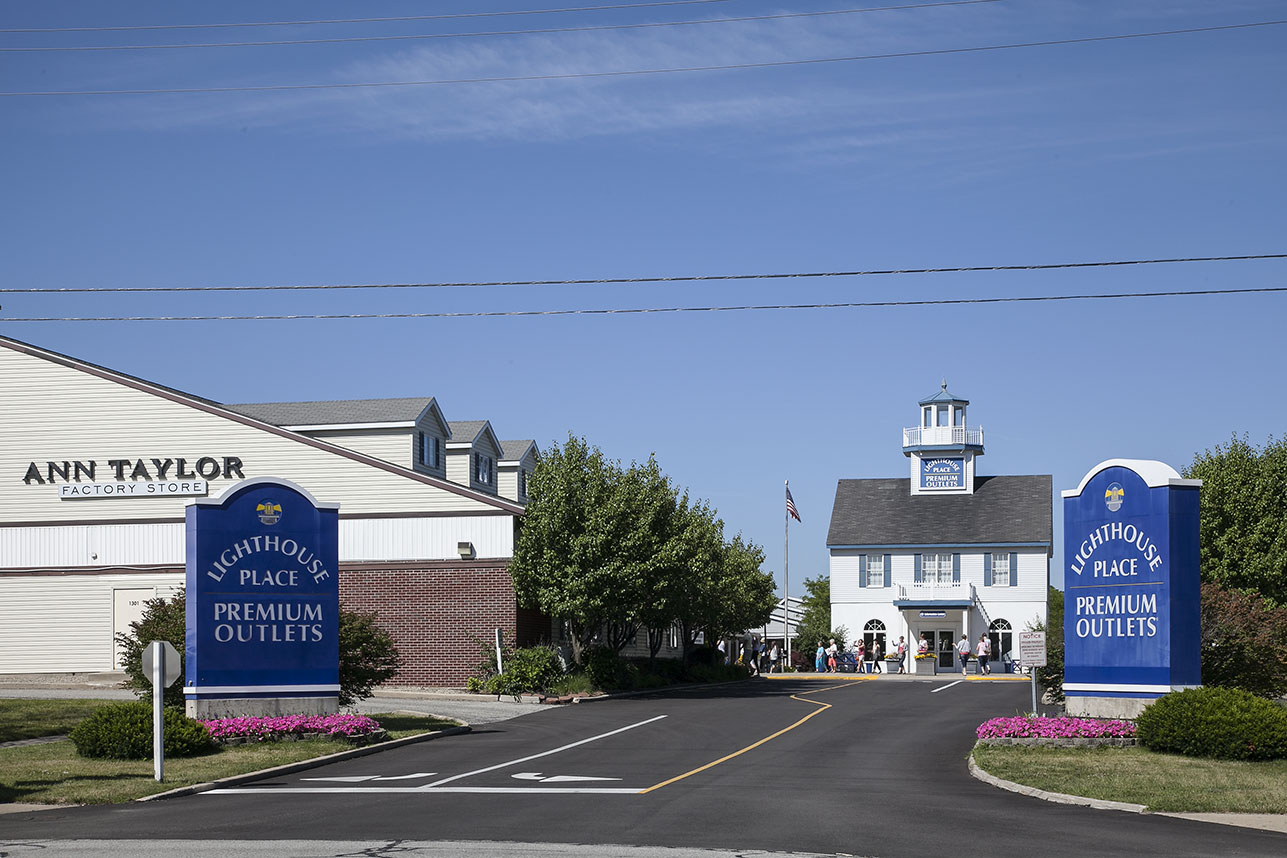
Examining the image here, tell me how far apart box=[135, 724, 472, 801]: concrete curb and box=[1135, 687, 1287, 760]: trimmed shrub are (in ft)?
39.9

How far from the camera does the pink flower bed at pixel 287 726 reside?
23.4m

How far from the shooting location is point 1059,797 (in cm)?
1680

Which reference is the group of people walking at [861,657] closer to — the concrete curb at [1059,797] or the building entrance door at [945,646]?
the building entrance door at [945,646]

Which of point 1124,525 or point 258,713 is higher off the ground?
point 1124,525

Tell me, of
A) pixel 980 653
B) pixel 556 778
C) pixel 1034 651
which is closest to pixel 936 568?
pixel 980 653

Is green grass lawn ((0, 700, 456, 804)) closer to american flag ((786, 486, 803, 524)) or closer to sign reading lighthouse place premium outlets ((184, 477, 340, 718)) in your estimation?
sign reading lighthouse place premium outlets ((184, 477, 340, 718))

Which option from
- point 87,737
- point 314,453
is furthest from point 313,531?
point 314,453

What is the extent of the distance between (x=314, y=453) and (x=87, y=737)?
22.1m

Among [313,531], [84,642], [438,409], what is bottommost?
[84,642]

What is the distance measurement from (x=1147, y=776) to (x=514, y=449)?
50708mm

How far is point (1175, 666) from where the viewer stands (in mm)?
22094

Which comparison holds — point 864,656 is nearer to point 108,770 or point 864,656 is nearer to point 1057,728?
point 1057,728

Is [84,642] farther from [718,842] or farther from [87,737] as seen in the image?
[718,842]

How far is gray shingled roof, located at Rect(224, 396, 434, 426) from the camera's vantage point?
2106 inches
